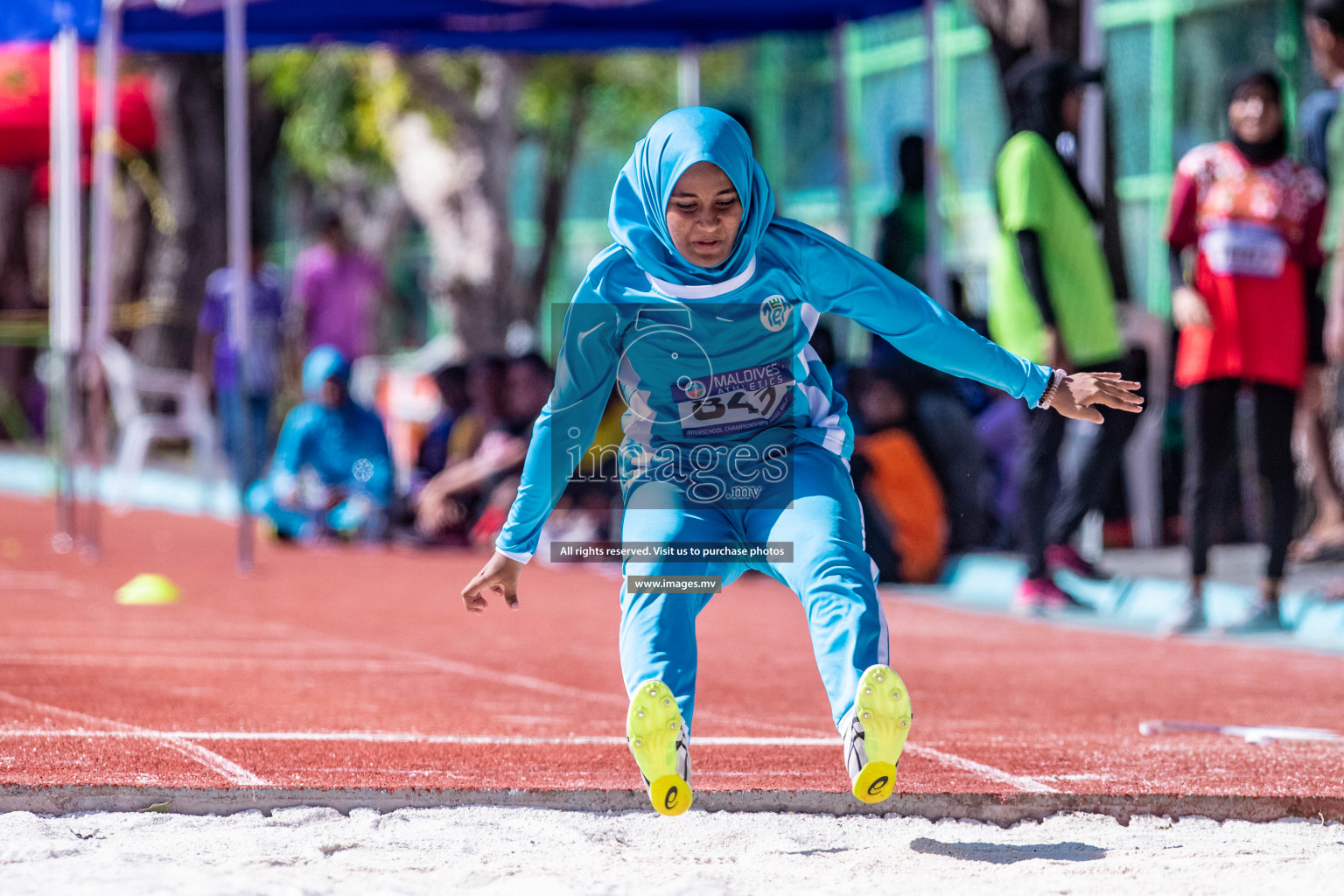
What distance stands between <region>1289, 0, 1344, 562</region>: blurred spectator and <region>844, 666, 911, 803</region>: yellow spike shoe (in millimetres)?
4553

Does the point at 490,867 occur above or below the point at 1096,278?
below

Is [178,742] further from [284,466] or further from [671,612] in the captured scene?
[284,466]

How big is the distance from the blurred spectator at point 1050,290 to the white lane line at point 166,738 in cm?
431

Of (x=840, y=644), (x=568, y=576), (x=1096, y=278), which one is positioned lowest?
(x=568, y=576)

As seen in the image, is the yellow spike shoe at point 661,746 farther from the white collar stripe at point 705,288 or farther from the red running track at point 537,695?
the white collar stripe at point 705,288

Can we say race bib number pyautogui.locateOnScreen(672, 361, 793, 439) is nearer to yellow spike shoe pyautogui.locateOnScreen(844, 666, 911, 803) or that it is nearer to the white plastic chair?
yellow spike shoe pyautogui.locateOnScreen(844, 666, 911, 803)

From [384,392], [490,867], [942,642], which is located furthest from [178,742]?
[384,392]

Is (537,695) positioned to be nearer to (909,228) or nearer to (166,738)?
(166,738)

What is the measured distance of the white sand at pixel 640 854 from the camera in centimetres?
376

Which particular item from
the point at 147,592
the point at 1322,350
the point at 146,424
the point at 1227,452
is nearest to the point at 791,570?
the point at 1227,452

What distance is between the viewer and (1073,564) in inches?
353

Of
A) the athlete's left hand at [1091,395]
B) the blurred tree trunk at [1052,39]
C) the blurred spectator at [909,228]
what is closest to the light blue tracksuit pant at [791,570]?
the athlete's left hand at [1091,395]

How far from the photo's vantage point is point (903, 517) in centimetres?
962

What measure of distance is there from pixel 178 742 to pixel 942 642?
3.63 m
